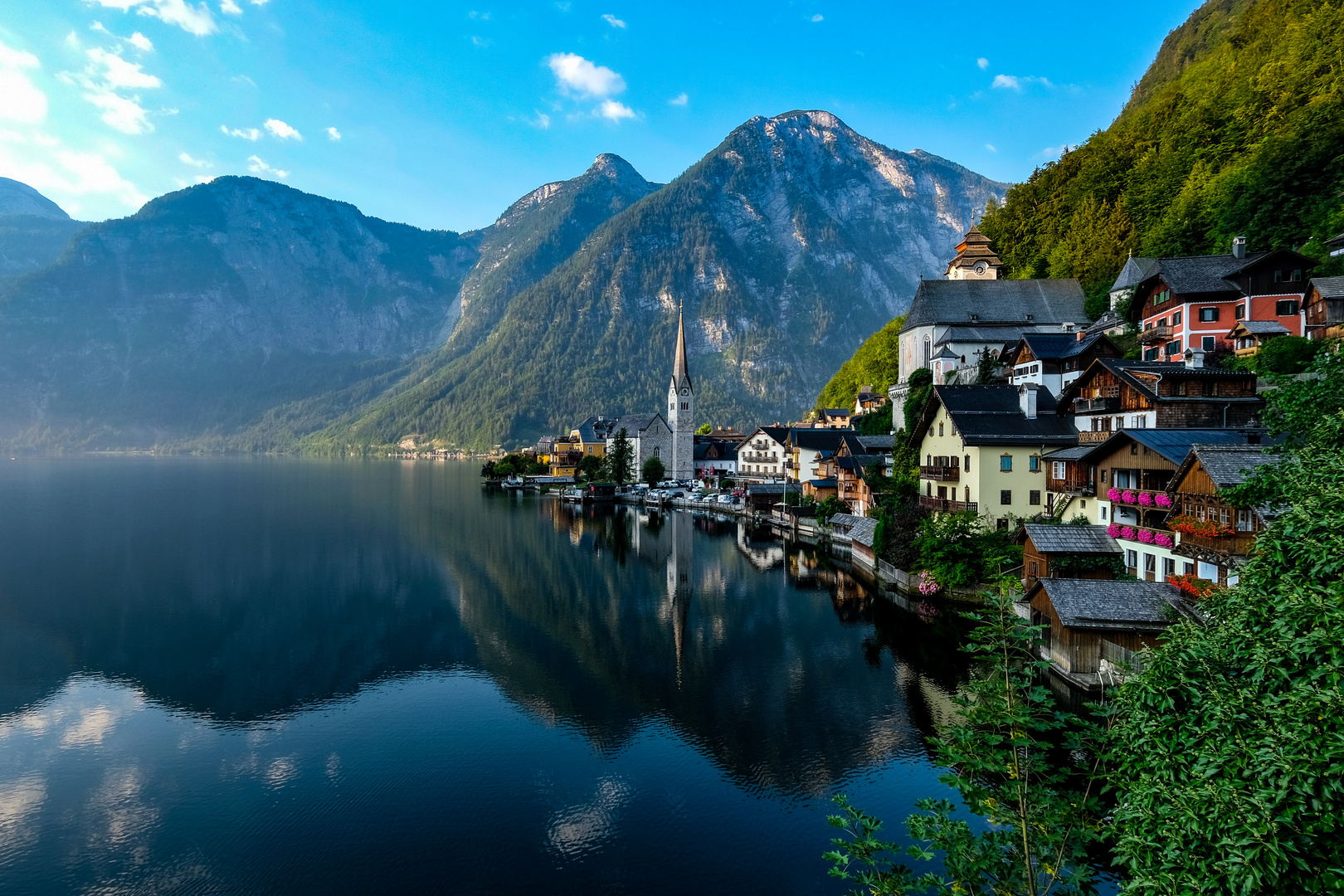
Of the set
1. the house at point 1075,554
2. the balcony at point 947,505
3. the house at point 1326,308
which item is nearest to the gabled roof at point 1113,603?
the house at point 1075,554

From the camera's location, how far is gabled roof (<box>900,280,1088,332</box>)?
72812 millimetres

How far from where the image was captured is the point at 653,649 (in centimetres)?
3594

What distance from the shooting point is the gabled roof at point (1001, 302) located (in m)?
72.8

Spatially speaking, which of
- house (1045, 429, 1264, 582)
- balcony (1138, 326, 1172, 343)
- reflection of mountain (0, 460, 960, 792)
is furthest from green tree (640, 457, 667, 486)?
house (1045, 429, 1264, 582)

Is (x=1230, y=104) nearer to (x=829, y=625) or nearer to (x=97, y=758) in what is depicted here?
(x=829, y=625)

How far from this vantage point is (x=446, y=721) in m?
Answer: 27.3

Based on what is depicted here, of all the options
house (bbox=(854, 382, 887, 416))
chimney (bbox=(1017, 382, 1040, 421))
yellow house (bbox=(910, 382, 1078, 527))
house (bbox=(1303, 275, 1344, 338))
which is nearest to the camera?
house (bbox=(1303, 275, 1344, 338))

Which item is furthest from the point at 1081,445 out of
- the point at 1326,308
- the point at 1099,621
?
the point at 1099,621

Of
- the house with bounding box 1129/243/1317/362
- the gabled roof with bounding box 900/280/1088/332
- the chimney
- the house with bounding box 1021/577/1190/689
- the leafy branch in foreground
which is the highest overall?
the gabled roof with bounding box 900/280/1088/332

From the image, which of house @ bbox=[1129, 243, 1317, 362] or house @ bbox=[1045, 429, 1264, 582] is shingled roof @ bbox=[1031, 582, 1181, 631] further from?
house @ bbox=[1129, 243, 1317, 362]

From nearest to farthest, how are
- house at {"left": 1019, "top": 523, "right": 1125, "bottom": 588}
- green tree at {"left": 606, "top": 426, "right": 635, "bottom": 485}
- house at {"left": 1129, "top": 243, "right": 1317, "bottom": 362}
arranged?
house at {"left": 1019, "top": 523, "right": 1125, "bottom": 588} < house at {"left": 1129, "top": 243, "right": 1317, "bottom": 362} < green tree at {"left": 606, "top": 426, "right": 635, "bottom": 485}

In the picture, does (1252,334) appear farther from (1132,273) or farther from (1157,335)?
(1132,273)

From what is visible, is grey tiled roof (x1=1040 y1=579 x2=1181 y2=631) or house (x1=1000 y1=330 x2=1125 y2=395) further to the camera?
house (x1=1000 y1=330 x2=1125 y2=395)

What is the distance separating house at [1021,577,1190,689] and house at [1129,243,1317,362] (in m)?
29.9
